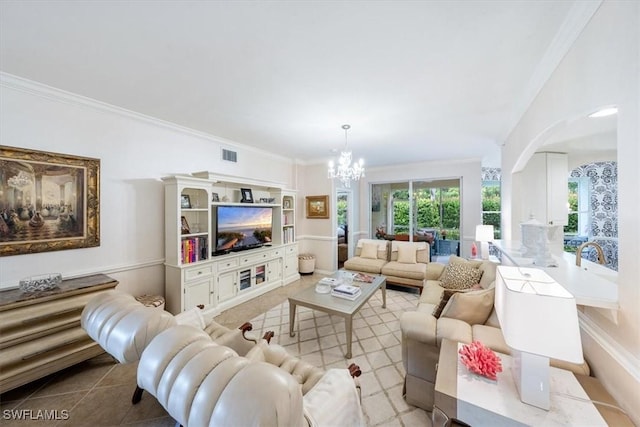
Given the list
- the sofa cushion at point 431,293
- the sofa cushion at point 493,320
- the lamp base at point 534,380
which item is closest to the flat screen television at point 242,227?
the sofa cushion at point 431,293

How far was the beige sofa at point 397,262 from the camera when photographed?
3898 mm

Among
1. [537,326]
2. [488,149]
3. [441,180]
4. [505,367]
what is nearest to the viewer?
[537,326]

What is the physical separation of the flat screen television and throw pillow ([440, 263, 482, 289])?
9.74ft

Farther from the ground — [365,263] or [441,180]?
[441,180]

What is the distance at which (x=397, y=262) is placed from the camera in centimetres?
439

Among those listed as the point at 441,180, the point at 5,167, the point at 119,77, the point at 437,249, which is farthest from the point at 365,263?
the point at 5,167

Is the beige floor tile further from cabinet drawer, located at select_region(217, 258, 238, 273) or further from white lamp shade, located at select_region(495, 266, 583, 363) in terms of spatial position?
cabinet drawer, located at select_region(217, 258, 238, 273)

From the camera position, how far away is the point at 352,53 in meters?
1.68

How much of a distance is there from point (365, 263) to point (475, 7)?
12.2ft

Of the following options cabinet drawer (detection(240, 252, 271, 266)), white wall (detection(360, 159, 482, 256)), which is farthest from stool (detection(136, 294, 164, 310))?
white wall (detection(360, 159, 482, 256))

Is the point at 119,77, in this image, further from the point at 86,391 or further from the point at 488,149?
the point at 488,149

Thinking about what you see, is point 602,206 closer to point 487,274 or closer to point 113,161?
point 487,274

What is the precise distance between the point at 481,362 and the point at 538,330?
1.48ft

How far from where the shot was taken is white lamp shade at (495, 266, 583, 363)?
896mm
